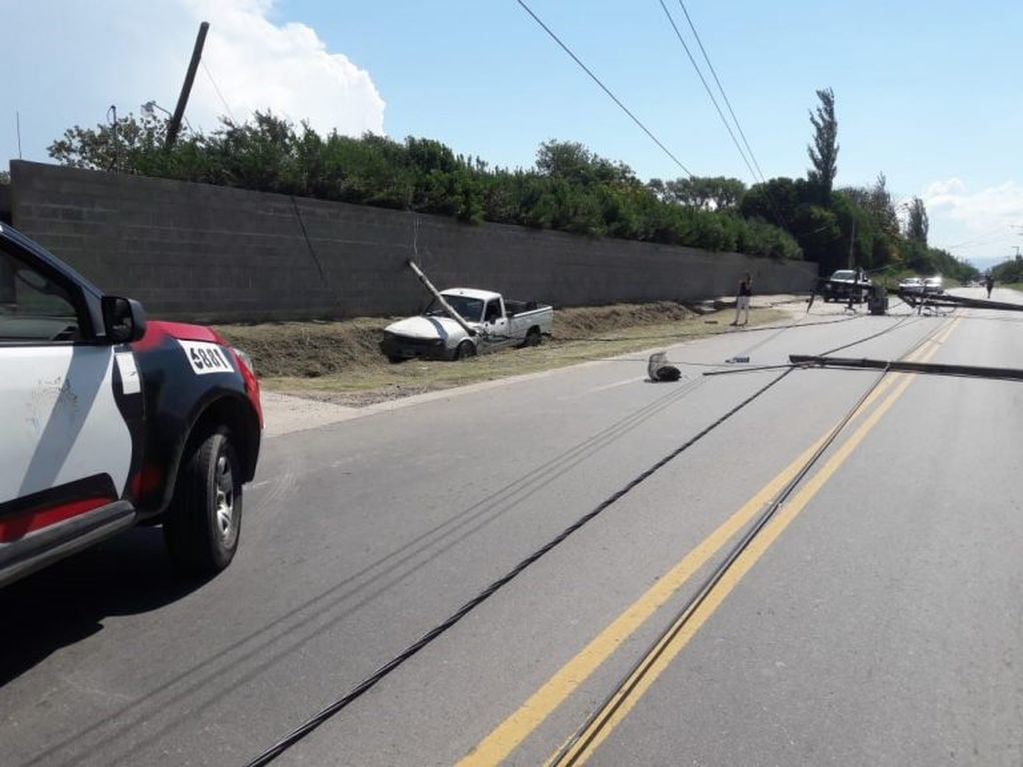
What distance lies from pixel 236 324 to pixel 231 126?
4803mm

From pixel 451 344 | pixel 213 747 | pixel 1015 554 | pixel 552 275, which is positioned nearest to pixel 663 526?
pixel 1015 554

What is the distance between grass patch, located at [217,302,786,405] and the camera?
14211 millimetres

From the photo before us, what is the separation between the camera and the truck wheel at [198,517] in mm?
4793

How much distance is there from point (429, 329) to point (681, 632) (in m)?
14.6

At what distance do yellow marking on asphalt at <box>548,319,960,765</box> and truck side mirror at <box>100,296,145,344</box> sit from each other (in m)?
2.83

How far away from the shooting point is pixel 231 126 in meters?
19.2

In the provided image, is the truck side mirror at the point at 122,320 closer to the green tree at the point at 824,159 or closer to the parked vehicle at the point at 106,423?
the parked vehicle at the point at 106,423

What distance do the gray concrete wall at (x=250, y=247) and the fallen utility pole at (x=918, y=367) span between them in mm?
10144

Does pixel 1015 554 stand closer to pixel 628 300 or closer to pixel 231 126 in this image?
pixel 231 126

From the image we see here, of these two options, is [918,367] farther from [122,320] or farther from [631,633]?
[122,320]

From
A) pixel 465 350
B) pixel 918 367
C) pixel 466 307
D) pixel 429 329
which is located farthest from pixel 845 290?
pixel 429 329

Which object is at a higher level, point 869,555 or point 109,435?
point 109,435

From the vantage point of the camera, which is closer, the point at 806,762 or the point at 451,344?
the point at 806,762

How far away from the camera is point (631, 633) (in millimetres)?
4258
